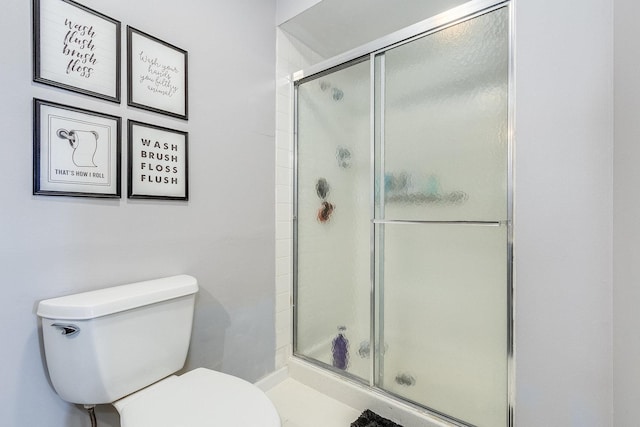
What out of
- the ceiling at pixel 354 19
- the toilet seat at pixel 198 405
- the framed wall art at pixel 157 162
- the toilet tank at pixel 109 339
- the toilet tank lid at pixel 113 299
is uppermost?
the ceiling at pixel 354 19

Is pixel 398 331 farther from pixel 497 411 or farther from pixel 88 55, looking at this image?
pixel 88 55

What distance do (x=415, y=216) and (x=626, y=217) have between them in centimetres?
71

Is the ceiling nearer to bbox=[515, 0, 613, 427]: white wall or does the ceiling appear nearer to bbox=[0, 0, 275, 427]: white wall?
bbox=[0, 0, 275, 427]: white wall

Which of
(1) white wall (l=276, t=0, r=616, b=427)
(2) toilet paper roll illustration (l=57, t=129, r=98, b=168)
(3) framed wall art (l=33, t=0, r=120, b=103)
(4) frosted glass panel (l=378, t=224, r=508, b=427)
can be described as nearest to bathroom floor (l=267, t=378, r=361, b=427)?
(4) frosted glass panel (l=378, t=224, r=508, b=427)

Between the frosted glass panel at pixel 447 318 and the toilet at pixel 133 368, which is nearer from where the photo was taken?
the toilet at pixel 133 368

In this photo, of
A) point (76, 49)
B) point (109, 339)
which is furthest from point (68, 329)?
point (76, 49)

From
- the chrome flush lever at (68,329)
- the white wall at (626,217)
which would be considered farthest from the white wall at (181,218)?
the white wall at (626,217)

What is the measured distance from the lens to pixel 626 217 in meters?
0.85

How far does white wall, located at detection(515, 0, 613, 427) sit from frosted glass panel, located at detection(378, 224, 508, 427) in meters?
0.13

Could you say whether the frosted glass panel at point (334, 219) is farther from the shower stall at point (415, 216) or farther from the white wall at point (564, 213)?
the white wall at point (564, 213)

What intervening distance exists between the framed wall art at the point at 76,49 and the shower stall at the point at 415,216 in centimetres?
97

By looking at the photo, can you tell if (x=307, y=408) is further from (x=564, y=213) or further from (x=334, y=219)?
(x=564, y=213)

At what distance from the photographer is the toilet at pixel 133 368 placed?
89 centimetres

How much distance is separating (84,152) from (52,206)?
20 centimetres
